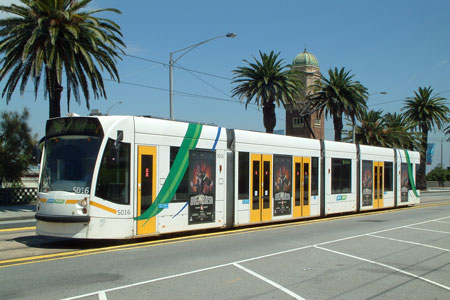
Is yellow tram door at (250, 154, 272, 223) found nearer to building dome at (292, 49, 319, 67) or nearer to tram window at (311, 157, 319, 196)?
tram window at (311, 157, 319, 196)

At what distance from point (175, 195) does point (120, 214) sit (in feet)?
6.05

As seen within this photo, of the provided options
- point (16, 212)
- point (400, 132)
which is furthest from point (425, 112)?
point (16, 212)

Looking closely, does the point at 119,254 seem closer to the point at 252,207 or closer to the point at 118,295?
the point at 118,295

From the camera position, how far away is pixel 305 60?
69.2 metres

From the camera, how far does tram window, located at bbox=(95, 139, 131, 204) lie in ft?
34.4

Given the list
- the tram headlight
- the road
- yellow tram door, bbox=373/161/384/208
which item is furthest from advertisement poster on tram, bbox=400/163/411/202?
the tram headlight

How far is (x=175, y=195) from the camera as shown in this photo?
12164 millimetres

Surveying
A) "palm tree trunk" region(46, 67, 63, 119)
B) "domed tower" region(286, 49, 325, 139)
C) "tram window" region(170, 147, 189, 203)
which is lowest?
"tram window" region(170, 147, 189, 203)

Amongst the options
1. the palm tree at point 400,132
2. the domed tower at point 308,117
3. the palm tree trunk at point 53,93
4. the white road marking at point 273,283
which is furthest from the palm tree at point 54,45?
the domed tower at point 308,117

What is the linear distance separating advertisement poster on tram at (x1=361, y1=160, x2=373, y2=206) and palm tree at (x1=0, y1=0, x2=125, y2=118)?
13455 mm

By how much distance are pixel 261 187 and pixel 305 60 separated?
57255 millimetres

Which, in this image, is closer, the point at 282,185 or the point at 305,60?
the point at 282,185

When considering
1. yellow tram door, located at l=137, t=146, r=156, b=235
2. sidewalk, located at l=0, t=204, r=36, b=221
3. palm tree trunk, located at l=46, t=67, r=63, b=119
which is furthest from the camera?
palm tree trunk, located at l=46, t=67, r=63, b=119

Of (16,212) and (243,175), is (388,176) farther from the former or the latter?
(16,212)
